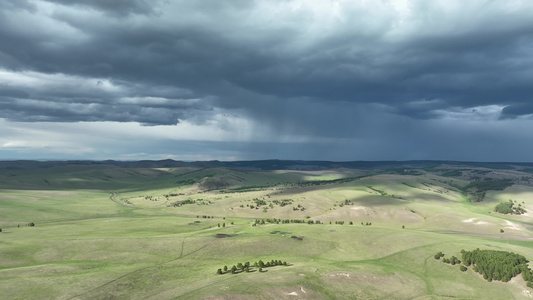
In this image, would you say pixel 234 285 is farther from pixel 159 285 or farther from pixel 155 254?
pixel 155 254

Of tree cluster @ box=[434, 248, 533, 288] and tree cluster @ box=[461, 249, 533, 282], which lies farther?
tree cluster @ box=[461, 249, 533, 282]

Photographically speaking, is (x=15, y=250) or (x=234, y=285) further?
(x=15, y=250)

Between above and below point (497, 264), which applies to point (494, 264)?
below

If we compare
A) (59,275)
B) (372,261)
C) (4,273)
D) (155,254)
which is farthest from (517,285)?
(4,273)

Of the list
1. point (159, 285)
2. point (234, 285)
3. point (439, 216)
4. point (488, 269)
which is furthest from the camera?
point (439, 216)

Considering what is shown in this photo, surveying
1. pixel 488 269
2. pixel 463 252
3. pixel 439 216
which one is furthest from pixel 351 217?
pixel 488 269

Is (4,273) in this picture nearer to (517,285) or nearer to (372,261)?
(372,261)

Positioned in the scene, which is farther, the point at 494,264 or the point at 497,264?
the point at 494,264

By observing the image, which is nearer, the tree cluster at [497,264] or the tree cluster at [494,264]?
the tree cluster at [494,264]

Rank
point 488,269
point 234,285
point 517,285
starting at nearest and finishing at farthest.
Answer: point 234,285, point 517,285, point 488,269
